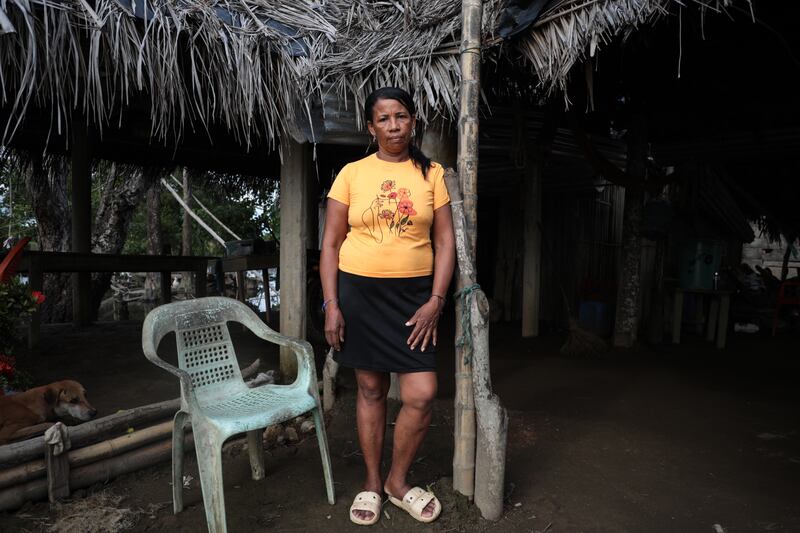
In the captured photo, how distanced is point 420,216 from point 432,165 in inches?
9.5

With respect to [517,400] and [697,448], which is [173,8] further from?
[697,448]

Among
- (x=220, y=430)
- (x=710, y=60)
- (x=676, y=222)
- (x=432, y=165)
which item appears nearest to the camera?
(x=220, y=430)

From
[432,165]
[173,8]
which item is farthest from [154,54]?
[432,165]

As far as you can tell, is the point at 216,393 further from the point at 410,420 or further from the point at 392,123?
the point at 392,123

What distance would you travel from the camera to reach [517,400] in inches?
145

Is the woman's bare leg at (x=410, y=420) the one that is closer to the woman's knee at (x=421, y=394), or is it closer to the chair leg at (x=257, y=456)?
the woman's knee at (x=421, y=394)

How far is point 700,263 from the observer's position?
532 cm

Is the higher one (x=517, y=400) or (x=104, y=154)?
(x=104, y=154)

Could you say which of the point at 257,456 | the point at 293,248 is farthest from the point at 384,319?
the point at 293,248

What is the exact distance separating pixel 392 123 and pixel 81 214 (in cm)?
570

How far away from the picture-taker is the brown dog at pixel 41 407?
2439mm

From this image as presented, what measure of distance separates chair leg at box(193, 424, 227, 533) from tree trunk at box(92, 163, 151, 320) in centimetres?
675

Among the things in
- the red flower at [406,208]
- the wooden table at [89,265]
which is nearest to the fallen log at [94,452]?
the red flower at [406,208]

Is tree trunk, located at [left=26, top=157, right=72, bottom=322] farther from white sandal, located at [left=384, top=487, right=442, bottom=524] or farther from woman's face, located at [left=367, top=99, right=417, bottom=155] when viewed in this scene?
white sandal, located at [left=384, top=487, right=442, bottom=524]
